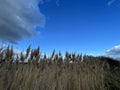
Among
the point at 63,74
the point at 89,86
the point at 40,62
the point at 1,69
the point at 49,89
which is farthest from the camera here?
the point at 89,86

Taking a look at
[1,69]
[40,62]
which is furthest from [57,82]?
[1,69]

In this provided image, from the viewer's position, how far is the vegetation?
8.14 ft

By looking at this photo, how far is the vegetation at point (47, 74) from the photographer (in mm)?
2482

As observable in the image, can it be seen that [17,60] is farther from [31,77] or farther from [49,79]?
[49,79]

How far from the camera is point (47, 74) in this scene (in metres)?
3.44

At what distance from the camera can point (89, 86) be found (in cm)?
479

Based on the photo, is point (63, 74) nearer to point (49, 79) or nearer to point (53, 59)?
point (53, 59)

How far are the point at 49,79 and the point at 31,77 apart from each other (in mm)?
577

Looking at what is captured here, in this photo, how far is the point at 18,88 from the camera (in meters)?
2.49

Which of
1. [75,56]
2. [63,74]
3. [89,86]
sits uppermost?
[75,56]

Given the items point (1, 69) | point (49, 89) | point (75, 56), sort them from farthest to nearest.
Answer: point (75, 56) < point (49, 89) < point (1, 69)

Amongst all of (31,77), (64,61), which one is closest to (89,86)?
(64,61)

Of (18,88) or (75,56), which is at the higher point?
(75,56)

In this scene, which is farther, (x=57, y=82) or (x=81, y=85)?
(x=81, y=85)
